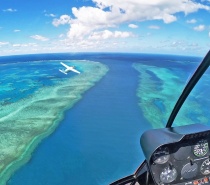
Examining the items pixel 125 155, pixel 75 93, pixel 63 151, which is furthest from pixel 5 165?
pixel 75 93

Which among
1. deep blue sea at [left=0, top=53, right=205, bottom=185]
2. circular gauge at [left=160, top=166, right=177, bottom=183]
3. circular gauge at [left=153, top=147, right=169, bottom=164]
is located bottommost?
deep blue sea at [left=0, top=53, right=205, bottom=185]

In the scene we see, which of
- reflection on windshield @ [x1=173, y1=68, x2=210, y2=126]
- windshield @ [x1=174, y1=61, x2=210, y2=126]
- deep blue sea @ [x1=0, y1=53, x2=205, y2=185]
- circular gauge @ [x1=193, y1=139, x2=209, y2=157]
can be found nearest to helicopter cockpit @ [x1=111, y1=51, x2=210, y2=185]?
circular gauge @ [x1=193, y1=139, x2=209, y2=157]

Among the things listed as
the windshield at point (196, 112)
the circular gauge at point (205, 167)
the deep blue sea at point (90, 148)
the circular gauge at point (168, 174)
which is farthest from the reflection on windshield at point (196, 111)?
the circular gauge at point (168, 174)

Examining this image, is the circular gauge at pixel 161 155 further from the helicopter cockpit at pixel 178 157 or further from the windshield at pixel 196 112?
the windshield at pixel 196 112

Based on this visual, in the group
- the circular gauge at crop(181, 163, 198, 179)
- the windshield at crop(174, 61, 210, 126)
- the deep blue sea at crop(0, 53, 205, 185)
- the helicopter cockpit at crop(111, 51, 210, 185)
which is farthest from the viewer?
the windshield at crop(174, 61, 210, 126)

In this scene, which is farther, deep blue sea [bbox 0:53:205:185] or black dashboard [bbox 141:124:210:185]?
deep blue sea [bbox 0:53:205:185]

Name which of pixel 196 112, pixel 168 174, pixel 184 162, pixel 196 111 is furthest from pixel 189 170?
pixel 196 111

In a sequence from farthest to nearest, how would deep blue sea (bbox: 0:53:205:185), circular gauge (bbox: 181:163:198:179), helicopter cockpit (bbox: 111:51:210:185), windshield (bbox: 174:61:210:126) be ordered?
windshield (bbox: 174:61:210:126) → deep blue sea (bbox: 0:53:205:185) → circular gauge (bbox: 181:163:198:179) → helicopter cockpit (bbox: 111:51:210:185)

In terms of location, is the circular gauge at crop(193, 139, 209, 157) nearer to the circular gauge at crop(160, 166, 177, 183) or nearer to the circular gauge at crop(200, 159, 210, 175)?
the circular gauge at crop(200, 159, 210, 175)
